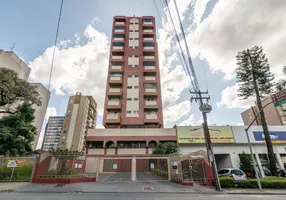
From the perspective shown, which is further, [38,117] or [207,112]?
[38,117]

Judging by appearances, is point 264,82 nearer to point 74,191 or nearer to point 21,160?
point 74,191

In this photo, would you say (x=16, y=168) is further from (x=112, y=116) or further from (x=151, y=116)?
(x=151, y=116)

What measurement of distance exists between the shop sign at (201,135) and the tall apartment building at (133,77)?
5886 mm

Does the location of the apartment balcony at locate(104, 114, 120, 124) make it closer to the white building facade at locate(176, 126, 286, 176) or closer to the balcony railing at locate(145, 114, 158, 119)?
the balcony railing at locate(145, 114, 158, 119)

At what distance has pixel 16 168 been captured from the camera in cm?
1282

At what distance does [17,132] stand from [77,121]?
41003 millimetres

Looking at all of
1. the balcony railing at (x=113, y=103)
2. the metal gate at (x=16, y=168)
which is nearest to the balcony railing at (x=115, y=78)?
the balcony railing at (x=113, y=103)

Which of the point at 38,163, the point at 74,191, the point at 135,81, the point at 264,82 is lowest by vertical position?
the point at 74,191

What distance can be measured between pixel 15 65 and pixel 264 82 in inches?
2007

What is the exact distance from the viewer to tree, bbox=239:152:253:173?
22906 mm

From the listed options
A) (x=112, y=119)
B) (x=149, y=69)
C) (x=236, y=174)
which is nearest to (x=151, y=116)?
(x=112, y=119)

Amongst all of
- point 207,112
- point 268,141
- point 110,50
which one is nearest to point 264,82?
point 268,141

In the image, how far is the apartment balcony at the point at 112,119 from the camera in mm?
30469

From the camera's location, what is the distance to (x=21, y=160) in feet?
42.2
